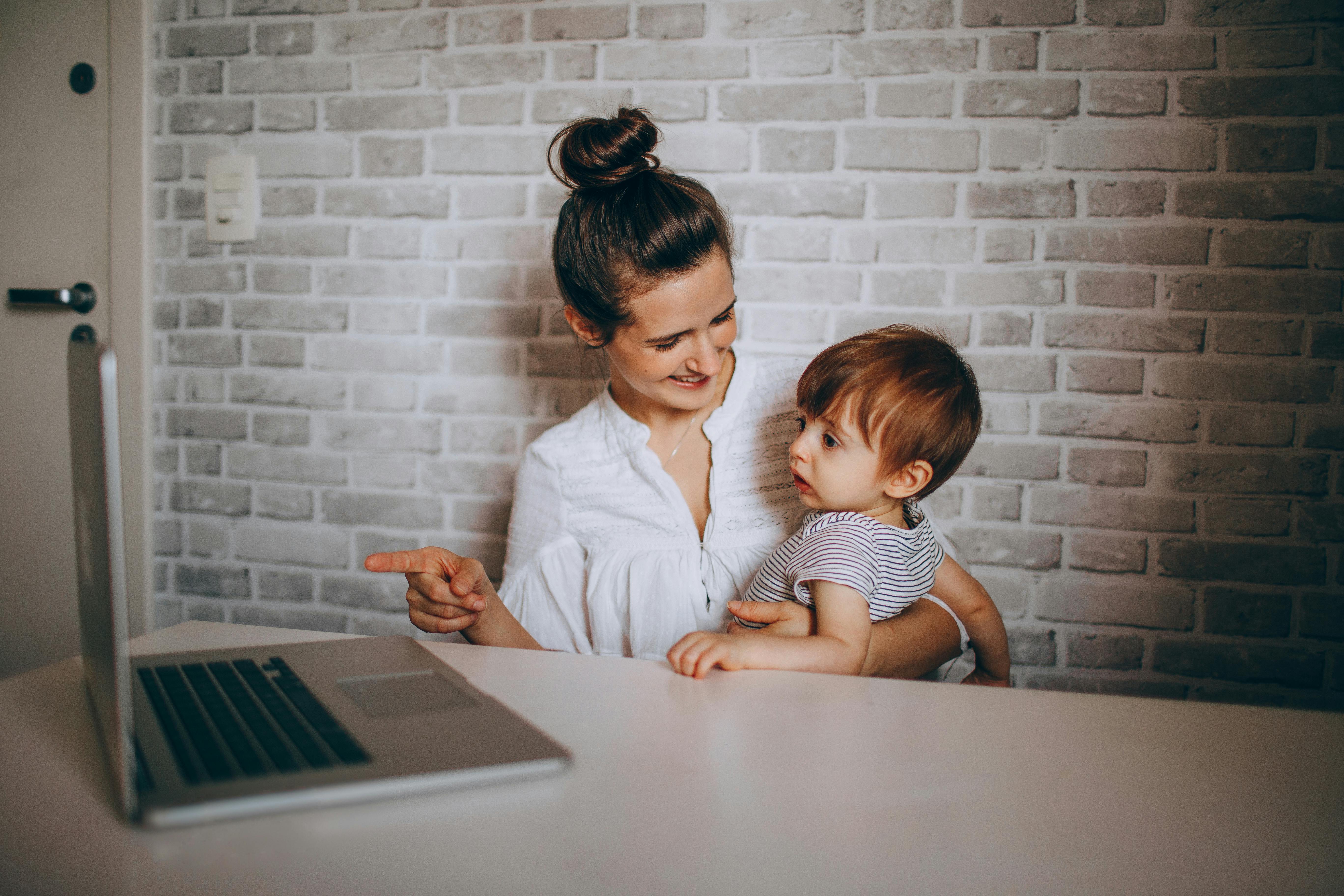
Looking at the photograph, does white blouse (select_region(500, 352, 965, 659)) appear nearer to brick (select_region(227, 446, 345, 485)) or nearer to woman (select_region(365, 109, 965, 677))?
woman (select_region(365, 109, 965, 677))

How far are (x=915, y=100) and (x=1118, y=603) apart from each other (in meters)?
1.19

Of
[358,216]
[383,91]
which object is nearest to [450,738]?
[358,216]

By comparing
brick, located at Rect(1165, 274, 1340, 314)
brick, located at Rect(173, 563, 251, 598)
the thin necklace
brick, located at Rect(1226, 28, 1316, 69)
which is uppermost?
brick, located at Rect(1226, 28, 1316, 69)

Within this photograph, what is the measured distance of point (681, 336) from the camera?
4.22 feet

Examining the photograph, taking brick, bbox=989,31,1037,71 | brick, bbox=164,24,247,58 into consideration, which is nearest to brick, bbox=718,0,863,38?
brick, bbox=989,31,1037,71

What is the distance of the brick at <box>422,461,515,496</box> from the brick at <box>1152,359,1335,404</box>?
4.89ft

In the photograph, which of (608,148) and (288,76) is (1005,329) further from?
(288,76)

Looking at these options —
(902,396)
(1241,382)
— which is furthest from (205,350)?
(1241,382)

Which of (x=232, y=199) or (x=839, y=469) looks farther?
(x=232, y=199)

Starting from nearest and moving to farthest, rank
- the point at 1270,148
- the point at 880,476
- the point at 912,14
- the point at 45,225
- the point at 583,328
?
1. the point at 880,476
2. the point at 583,328
3. the point at 1270,148
4. the point at 912,14
5. the point at 45,225

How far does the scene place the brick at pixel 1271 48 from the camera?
146 centimetres

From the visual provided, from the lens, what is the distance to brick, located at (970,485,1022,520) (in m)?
1.64

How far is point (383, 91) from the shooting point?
1.82 m

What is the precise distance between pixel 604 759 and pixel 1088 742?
0.44 meters
